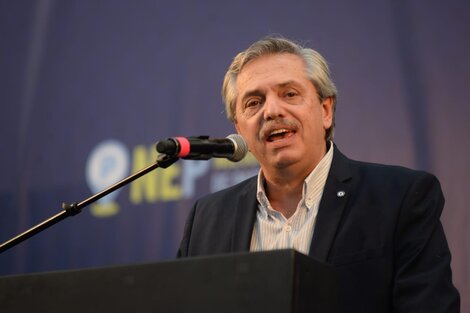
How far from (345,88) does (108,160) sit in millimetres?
1331

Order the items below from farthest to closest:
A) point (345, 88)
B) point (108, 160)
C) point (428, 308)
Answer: point (108, 160), point (345, 88), point (428, 308)

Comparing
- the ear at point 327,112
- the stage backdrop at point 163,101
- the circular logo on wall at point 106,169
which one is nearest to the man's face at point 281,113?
the ear at point 327,112

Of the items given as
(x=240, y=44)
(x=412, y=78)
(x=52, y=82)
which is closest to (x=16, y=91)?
(x=52, y=82)

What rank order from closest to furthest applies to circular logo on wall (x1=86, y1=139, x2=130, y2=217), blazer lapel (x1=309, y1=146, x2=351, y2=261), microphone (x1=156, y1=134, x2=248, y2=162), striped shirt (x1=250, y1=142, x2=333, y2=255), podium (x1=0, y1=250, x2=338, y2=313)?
podium (x1=0, y1=250, x2=338, y2=313)
microphone (x1=156, y1=134, x2=248, y2=162)
blazer lapel (x1=309, y1=146, x2=351, y2=261)
striped shirt (x1=250, y1=142, x2=333, y2=255)
circular logo on wall (x1=86, y1=139, x2=130, y2=217)

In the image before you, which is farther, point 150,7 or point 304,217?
point 150,7

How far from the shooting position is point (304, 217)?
281 cm

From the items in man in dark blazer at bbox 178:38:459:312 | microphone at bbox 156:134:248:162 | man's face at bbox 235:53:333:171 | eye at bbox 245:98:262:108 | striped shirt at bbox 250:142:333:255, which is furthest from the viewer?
eye at bbox 245:98:262:108

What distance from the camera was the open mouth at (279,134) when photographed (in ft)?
9.43

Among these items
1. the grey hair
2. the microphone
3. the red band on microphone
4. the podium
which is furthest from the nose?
the podium

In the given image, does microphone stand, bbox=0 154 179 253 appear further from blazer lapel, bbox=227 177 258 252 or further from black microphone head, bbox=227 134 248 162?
blazer lapel, bbox=227 177 258 252

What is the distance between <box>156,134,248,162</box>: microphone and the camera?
7.27 feet

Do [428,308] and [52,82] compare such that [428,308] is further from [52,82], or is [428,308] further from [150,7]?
[52,82]

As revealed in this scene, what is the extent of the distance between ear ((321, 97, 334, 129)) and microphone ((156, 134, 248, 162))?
2.52 ft

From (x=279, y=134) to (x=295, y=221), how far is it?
0.31 m
